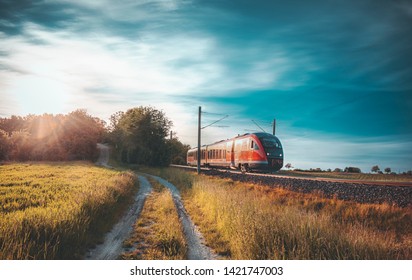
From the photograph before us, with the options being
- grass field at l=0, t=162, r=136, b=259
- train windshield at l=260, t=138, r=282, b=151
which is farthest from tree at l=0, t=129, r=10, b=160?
train windshield at l=260, t=138, r=282, b=151

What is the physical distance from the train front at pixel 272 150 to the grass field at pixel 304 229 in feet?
27.8

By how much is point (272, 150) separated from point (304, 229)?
15.6 metres

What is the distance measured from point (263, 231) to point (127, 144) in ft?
137

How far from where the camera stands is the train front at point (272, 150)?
21.3 meters

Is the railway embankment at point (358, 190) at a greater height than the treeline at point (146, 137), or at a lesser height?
lesser

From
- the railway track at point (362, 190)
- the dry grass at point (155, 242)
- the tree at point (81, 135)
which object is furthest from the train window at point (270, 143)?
the tree at point (81, 135)

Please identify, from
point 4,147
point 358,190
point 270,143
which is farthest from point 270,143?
point 4,147

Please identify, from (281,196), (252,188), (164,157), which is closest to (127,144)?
(164,157)

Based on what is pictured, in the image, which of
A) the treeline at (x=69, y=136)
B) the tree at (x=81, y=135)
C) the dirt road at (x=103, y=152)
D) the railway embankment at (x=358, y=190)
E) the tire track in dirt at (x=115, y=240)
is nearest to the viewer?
the tire track in dirt at (x=115, y=240)

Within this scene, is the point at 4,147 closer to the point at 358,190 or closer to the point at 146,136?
the point at 358,190

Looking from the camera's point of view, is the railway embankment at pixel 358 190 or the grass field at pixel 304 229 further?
the railway embankment at pixel 358 190

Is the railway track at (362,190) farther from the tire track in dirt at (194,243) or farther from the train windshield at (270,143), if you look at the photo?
the train windshield at (270,143)
